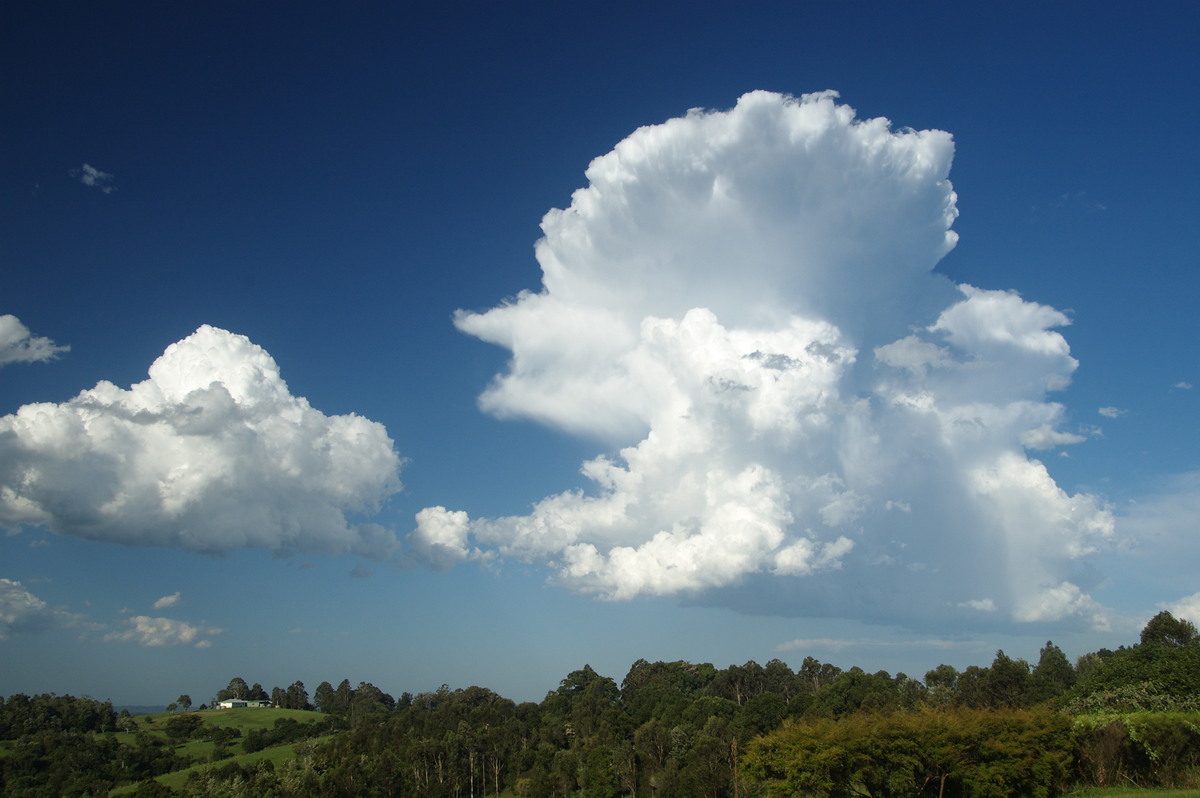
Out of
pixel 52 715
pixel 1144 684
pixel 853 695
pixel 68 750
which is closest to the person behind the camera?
pixel 1144 684

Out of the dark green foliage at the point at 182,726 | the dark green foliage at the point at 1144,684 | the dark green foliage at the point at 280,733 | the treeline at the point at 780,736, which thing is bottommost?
the dark green foliage at the point at 280,733

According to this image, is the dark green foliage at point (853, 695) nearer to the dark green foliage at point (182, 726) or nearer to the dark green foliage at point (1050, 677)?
the dark green foliage at point (1050, 677)

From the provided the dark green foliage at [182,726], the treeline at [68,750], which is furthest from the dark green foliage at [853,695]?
the dark green foliage at [182,726]

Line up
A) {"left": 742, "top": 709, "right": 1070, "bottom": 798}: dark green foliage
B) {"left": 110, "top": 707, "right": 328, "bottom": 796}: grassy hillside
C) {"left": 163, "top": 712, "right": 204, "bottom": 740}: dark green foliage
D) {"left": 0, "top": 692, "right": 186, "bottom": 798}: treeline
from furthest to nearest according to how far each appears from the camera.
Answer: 1. {"left": 163, "top": 712, "right": 204, "bottom": 740}: dark green foliage
2. {"left": 110, "top": 707, "right": 328, "bottom": 796}: grassy hillside
3. {"left": 0, "top": 692, "right": 186, "bottom": 798}: treeline
4. {"left": 742, "top": 709, "right": 1070, "bottom": 798}: dark green foliage

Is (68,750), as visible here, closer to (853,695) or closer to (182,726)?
(182,726)

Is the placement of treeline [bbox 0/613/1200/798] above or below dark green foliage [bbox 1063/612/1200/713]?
below

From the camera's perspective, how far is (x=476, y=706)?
147625 mm

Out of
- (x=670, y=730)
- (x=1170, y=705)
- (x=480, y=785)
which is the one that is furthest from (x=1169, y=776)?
(x=480, y=785)

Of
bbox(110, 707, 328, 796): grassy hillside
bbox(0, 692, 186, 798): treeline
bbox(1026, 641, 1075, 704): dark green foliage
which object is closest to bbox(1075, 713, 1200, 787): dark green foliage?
bbox(1026, 641, 1075, 704): dark green foliage

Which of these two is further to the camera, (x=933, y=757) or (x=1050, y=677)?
(x=1050, y=677)

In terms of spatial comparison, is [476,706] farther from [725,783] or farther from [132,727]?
[725,783]

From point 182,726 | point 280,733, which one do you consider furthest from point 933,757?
point 182,726

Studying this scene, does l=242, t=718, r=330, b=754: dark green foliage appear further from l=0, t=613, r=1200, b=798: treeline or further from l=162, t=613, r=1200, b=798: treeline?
l=162, t=613, r=1200, b=798: treeline

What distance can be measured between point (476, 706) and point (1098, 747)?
12700 cm
